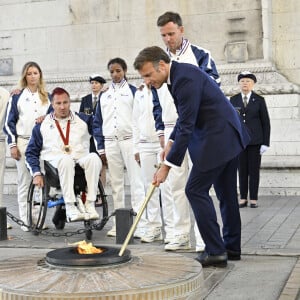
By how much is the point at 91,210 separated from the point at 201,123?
237 cm

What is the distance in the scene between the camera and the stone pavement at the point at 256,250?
4879 mm

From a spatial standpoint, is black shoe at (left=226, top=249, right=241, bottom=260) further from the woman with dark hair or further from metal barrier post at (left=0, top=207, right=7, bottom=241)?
metal barrier post at (left=0, top=207, right=7, bottom=241)

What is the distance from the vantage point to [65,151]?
7.74 m

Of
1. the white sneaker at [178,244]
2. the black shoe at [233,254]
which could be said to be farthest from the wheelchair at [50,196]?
the black shoe at [233,254]

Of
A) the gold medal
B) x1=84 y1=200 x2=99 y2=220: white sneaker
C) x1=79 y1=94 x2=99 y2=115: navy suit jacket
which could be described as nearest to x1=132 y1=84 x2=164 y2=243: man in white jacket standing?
x1=84 y1=200 x2=99 y2=220: white sneaker

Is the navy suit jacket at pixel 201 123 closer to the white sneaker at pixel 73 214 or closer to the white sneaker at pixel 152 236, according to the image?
the white sneaker at pixel 152 236

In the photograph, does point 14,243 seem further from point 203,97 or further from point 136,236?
point 203,97

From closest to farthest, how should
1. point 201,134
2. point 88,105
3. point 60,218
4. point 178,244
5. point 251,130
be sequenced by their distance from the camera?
point 201,134 → point 178,244 → point 60,218 → point 88,105 → point 251,130

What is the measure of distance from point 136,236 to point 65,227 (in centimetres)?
134

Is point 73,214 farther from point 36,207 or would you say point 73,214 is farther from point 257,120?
point 257,120

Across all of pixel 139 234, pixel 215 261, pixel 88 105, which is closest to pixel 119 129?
pixel 139 234

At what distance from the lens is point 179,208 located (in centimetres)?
Answer: 655

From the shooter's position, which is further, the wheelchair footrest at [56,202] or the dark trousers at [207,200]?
the wheelchair footrest at [56,202]

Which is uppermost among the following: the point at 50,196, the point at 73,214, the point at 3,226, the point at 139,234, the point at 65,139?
the point at 65,139
